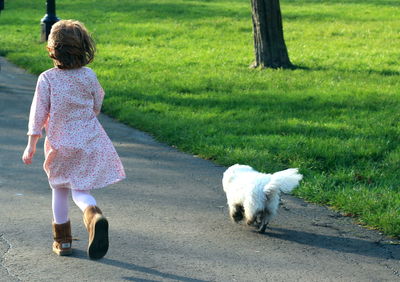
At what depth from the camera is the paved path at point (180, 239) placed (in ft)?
15.1

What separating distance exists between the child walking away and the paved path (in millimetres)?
471

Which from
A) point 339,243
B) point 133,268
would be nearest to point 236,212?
point 339,243

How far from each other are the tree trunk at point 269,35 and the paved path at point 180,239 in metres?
6.71

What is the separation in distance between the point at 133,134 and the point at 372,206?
3787 mm

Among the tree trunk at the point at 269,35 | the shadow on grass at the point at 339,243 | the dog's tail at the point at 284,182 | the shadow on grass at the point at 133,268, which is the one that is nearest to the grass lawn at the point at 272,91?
the shadow on grass at the point at 339,243

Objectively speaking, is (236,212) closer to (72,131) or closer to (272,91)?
(72,131)

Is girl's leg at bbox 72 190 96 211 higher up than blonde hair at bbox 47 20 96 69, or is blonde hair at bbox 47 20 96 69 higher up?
blonde hair at bbox 47 20 96 69

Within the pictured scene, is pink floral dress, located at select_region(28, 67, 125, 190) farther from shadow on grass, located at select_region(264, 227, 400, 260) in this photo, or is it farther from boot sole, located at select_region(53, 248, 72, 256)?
shadow on grass, located at select_region(264, 227, 400, 260)

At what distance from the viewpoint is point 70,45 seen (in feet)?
15.1

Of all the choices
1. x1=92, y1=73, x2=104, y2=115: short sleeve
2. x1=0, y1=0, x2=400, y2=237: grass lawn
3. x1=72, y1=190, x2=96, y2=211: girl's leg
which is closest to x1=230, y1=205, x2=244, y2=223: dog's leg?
x1=0, y1=0, x2=400, y2=237: grass lawn

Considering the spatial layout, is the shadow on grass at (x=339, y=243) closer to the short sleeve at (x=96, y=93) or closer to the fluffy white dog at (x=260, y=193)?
the fluffy white dog at (x=260, y=193)

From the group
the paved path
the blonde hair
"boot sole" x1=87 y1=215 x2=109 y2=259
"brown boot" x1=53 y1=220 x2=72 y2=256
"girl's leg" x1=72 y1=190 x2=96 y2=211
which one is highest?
the blonde hair

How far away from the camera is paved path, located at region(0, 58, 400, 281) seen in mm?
4617

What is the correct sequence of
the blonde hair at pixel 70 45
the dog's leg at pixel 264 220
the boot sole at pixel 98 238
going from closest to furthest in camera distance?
the boot sole at pixel 98 238 < the blonde hair at pixel 70 45 < the dog's leg at pixel 264 220
